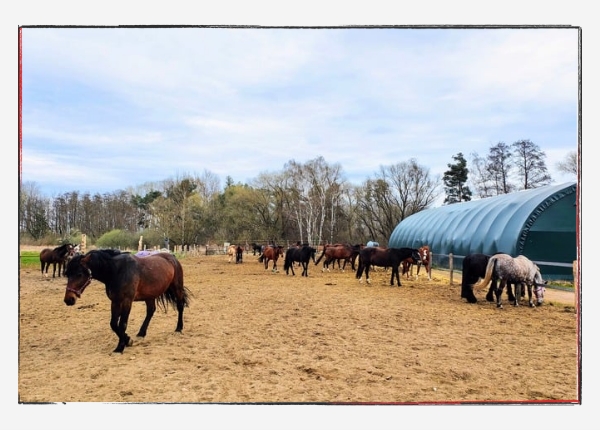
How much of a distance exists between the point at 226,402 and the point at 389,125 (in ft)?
13.1

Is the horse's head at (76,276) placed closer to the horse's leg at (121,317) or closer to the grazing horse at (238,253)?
the horse's leg at (121,317)

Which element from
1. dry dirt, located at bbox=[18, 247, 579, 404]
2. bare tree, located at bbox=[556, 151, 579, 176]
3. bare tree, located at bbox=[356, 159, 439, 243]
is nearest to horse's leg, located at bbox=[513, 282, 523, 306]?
dry dirt, located at bbox=[18, 247, 579, 404]

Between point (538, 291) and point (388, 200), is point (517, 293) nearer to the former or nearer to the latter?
point (538, 291)

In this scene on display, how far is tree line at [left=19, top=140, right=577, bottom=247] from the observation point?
4.88 metres

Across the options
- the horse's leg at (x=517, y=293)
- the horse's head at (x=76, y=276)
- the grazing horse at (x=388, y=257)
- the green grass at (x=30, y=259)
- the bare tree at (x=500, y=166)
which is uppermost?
the bare tree at (x=500, y=166)

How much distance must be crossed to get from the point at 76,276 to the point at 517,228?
9.68 m

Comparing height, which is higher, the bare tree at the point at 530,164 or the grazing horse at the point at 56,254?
the bare tree at the point at 530,164

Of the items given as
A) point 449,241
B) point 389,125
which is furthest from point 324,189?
point 389,125

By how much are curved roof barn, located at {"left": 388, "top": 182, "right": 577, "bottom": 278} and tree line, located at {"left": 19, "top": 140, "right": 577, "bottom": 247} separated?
87 centimetres

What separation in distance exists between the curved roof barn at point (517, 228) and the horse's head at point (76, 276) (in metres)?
5.71

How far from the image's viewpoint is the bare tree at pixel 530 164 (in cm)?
480

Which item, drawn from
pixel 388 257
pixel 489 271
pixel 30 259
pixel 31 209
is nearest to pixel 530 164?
pixel 489 271

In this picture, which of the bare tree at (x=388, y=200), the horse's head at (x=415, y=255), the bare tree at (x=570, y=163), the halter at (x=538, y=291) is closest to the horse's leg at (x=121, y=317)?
the bare tree at (x=570, y=163)

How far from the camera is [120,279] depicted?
462 cm
